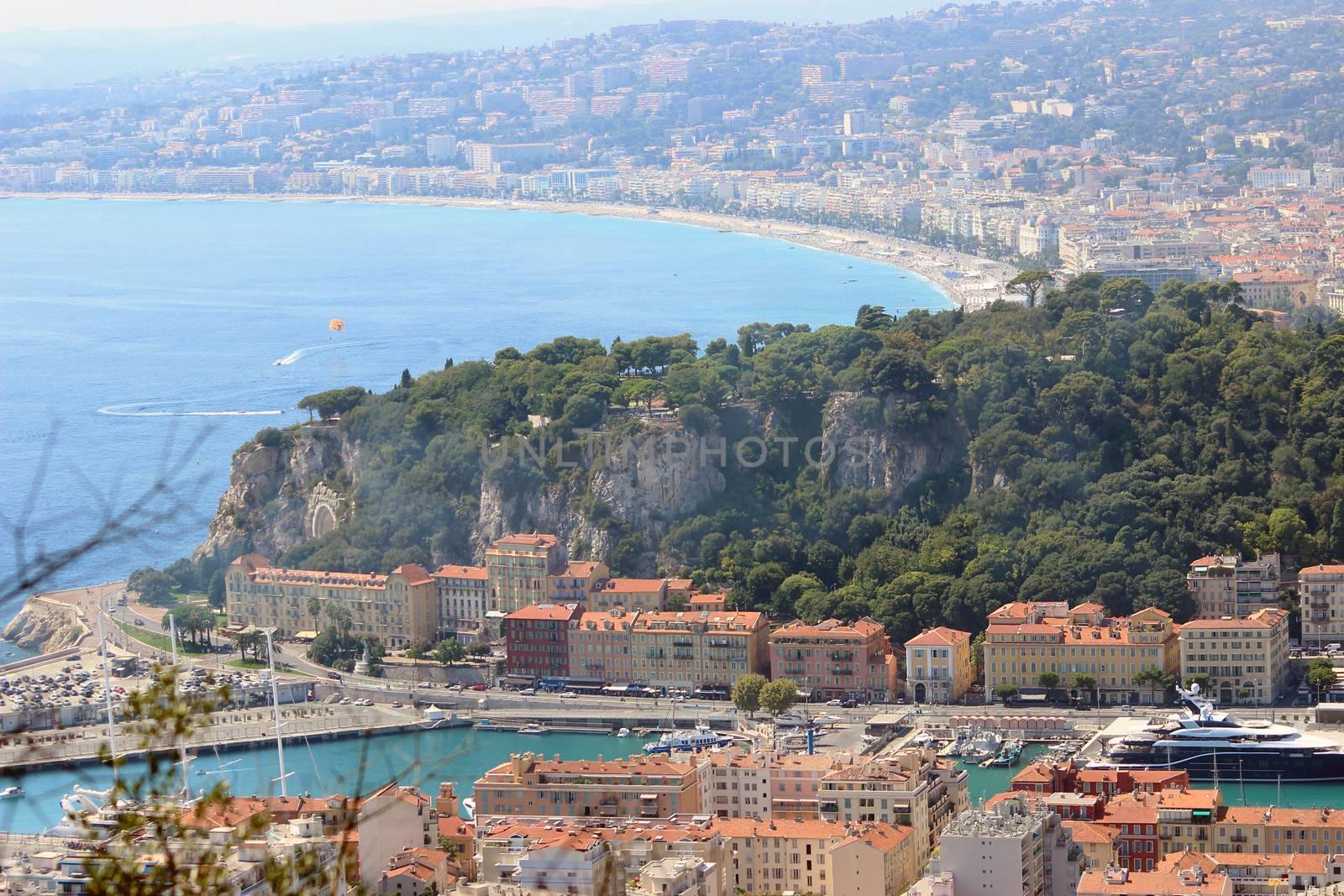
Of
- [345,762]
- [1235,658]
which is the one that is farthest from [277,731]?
[1235,658]

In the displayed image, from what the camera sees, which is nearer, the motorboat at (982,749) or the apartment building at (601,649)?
the motorboat at (982,749)

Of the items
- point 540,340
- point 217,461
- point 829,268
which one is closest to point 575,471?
point 217,461

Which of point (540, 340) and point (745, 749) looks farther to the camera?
point (540, 340)

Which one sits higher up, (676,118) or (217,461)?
(676,118)

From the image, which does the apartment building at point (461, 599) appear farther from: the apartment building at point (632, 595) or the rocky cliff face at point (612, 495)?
the apartment building at point (632, 595)

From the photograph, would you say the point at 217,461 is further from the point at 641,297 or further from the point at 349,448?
the point at 641,297

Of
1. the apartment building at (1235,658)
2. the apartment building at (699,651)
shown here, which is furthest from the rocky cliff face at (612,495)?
the apartment building at (1235,658)

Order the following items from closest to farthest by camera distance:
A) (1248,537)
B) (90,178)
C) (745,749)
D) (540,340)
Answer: (745,749) → (1248,537) → (540,340) → (90,178)
